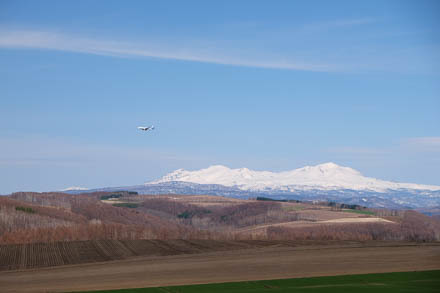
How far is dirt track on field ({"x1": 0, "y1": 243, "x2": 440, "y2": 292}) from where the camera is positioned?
367 feet

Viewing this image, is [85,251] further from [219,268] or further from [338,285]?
[338,285]

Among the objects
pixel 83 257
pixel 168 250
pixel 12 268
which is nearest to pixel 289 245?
pixel 168 250

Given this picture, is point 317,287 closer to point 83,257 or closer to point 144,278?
point 144,278

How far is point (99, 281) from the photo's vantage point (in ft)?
371

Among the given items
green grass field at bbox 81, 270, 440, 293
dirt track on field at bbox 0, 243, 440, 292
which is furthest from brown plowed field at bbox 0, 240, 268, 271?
green grass field at bbox 81, 270, 440, 293

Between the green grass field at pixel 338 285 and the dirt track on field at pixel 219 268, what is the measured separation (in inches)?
248

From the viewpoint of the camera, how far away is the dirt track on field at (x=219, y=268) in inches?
4402

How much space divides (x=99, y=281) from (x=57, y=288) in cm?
1000

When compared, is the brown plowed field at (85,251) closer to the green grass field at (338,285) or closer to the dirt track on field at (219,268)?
the dirt track on field at (219,268)

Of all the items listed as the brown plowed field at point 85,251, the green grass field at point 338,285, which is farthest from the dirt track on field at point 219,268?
the brown plowed field at point 85,251

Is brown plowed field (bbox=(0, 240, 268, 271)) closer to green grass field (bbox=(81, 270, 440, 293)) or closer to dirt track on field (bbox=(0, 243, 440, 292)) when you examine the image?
dirt track on field (bbox=(0, 243, 440, 292))

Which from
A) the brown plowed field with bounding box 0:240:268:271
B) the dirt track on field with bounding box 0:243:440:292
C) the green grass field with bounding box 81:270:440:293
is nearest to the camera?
the green grass field with bounding box 81:270:440:293

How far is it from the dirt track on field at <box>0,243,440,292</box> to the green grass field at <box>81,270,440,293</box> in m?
6.29

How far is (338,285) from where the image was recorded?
102 meters
